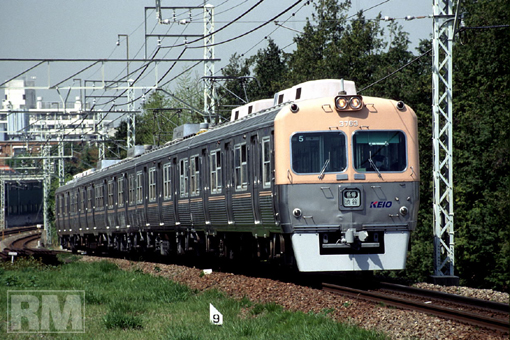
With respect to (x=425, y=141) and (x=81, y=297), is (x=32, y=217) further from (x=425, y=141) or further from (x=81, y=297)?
(x=81, y=297)

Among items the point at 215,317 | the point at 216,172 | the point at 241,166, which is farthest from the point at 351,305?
the point at 216,172

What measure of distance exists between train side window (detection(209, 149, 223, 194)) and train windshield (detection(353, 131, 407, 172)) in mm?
4176

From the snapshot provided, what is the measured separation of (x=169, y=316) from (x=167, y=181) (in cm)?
Result: 1015

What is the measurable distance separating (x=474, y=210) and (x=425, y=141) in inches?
226

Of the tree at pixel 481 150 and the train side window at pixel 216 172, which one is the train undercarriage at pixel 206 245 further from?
the tree at pixel 481 150

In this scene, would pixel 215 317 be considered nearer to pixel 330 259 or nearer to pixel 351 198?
pixel 330 259

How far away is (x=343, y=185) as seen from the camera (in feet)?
46.8

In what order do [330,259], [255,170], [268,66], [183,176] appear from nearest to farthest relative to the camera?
1. [330,259]
2. [255,170]
3. [183,176]
4. [268,66]

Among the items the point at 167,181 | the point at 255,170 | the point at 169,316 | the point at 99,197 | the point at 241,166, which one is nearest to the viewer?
the point at 169,316

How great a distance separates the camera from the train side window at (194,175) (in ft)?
64.1

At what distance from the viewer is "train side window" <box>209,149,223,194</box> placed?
17.9m

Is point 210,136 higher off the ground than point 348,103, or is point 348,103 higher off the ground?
point 348,103

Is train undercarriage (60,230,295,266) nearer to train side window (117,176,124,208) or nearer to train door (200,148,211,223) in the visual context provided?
train door (200,148,211,223)

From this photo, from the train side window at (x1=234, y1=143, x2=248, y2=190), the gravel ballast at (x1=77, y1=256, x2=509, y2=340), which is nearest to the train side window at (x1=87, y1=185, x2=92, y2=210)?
the gravel ballast at (x1=77, y1=256, x2=509, y2=340)
